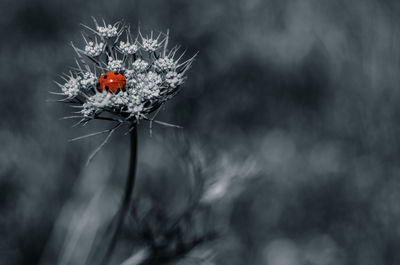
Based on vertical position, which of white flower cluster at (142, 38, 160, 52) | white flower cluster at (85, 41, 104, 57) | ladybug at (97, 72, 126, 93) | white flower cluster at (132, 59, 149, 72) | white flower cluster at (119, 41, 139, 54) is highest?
white flower cluster at (142, 38, 160, 52)

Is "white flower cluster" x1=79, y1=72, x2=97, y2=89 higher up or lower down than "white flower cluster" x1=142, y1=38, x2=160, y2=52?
lower down

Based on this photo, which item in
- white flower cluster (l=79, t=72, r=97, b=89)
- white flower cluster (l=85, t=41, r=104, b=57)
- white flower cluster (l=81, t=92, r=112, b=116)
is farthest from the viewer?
white flower cluster (l=85, t=41, r=104, b=57)

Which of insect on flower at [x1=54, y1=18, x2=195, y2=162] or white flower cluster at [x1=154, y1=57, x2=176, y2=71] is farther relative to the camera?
white flower cluster at [x1=154, y1=57, x2=176, y2=71]

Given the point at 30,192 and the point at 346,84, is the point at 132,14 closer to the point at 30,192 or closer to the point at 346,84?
the point at 30,192

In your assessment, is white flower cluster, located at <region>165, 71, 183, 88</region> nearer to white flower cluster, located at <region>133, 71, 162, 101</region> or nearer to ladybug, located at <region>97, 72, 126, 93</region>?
white flower cluster, located at <region>133, 71, 162, 101</region>

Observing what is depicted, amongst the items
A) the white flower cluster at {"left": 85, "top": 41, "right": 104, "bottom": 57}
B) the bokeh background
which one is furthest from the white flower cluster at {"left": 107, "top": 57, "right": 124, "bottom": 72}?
the bokeh background

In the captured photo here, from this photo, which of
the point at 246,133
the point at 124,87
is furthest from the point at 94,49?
the point at 246,133

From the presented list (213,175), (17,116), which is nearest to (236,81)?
(213,175)
